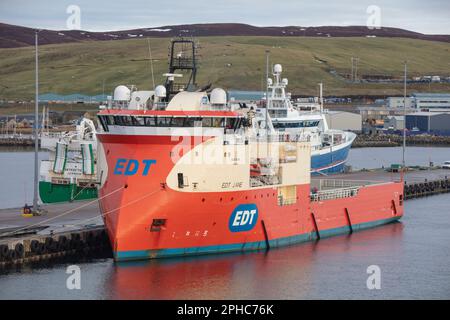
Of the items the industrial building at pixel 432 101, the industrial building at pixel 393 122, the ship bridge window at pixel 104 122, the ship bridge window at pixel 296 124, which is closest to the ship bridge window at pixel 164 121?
the ship bridge window at pixel 104 122

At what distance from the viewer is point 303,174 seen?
5319 cm

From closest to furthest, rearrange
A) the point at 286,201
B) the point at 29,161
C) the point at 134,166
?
the point at 134,166
the point at 286,201
the point at 29,161

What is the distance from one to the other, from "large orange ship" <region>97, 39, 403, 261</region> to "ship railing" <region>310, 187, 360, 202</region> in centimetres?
496

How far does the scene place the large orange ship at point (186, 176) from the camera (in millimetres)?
45094

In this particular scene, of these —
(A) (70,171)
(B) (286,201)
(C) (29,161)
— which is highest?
(A) (70,171)

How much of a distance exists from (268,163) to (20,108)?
13577 cm

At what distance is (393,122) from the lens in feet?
589

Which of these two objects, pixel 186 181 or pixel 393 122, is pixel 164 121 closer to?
pixel 186 181

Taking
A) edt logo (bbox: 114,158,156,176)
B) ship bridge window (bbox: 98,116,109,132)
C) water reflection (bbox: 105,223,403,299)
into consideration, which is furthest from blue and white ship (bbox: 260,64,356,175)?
edt logo (bbox: 114,158,156,176)

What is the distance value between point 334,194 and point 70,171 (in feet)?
48.9

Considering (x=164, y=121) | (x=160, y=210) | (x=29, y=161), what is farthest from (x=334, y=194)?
(x=29, y=161)

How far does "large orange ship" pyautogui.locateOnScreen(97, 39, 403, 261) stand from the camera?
45.1m
